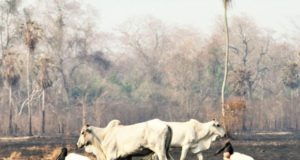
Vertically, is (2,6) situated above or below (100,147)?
above

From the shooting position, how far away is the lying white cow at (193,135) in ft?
94.2

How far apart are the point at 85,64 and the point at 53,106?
18574mm

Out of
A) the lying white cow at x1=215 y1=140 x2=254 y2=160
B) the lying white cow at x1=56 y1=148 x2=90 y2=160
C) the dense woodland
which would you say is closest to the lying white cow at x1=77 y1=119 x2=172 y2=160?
the lying white cow at x1=215 y1=140 x2=254 y2=160

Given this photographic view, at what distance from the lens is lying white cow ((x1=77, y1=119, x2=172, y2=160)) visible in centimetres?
2356

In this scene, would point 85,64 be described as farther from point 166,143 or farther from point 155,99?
point 166,143

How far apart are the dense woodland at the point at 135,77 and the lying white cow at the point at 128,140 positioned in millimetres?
63553

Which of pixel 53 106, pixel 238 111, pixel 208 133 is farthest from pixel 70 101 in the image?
pixel 208 133

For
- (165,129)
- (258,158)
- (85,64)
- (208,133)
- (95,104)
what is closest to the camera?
(165,129)

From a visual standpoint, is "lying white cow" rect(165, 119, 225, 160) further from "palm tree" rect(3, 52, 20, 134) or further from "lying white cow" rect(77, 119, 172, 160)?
"palm tree" rect(3, 52, 20, 134)

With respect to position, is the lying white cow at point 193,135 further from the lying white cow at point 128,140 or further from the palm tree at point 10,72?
the palm tree at point 10,72

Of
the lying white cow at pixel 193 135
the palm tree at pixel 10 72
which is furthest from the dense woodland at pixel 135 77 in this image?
the lying white cow at pixel 193 135

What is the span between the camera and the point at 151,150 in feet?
78.3

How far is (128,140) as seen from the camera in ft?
78.2

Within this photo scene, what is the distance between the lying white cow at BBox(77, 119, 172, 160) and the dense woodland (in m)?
63.6
